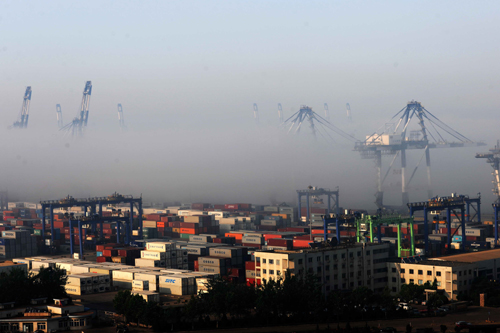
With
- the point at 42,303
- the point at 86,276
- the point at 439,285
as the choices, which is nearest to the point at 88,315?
the point at 42,303

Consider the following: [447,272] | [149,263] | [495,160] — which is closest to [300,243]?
[149,263]

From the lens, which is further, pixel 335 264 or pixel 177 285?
pixel 177 285

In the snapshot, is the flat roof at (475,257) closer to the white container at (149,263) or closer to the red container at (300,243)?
the red container at (300,243)

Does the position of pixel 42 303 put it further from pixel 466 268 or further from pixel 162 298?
pixel 466 268

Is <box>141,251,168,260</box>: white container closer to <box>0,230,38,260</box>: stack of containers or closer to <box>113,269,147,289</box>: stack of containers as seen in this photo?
<box>113,269,147,289</box>: stack of containers

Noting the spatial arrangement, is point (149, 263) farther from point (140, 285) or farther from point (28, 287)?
point (28, 287)

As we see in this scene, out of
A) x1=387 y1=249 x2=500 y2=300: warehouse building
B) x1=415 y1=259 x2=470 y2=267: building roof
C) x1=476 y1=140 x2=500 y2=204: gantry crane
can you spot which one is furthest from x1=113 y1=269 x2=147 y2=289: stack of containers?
x1=476 y1=140 x2=500 y2=204: gantry crane

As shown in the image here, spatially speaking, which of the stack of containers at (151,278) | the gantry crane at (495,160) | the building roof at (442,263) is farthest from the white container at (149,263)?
the gantry crane at (495,160)

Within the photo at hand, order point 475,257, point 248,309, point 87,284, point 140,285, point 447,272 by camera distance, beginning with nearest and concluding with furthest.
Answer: point 248,309, point 447,272, point 140,285, point 87,284, point 475,257
